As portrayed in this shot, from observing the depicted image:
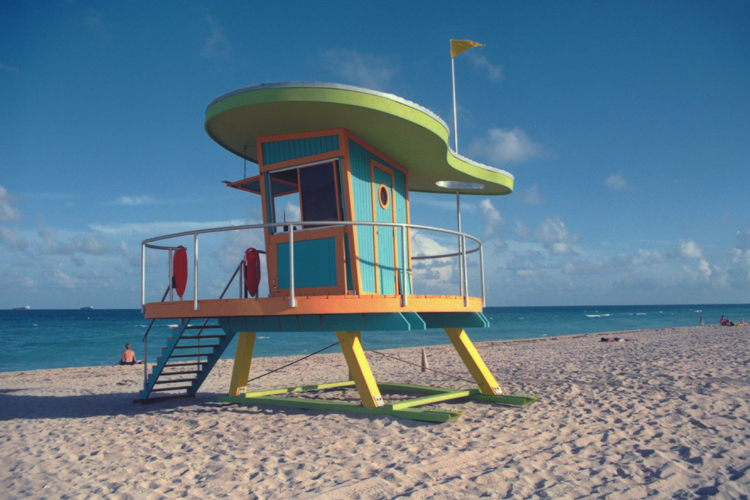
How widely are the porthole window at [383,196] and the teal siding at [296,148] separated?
1.25 meters

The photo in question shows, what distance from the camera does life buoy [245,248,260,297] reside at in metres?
7.86

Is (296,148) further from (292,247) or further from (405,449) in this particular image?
(405,449)

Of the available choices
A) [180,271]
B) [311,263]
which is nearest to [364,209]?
[311,263]

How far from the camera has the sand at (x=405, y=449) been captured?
15.5ft

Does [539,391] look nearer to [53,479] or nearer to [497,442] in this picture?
[497,442]

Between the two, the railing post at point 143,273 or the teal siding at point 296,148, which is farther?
the railing post at point 143,273

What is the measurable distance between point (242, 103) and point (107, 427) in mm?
5014

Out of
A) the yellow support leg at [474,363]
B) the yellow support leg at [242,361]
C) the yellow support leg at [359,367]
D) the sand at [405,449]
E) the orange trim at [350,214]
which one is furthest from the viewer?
the yellow support leg at [242,361]

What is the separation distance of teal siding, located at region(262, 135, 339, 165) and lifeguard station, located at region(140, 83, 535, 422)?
0.02m

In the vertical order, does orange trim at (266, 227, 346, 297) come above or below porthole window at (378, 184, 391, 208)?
below

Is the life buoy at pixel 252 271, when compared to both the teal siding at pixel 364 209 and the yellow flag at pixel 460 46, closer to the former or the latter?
the teal siding at pixel 364 209

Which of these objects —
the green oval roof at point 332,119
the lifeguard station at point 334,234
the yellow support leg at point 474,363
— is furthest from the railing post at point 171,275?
the yellow support leg at point 474,363

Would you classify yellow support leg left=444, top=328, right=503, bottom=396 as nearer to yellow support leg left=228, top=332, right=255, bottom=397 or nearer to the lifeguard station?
the lifeguard station

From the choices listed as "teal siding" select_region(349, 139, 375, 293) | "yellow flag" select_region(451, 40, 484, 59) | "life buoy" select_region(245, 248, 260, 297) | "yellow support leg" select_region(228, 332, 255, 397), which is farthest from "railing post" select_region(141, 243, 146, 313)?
"yellow flag" select_region(451, 40, 484, 59)
